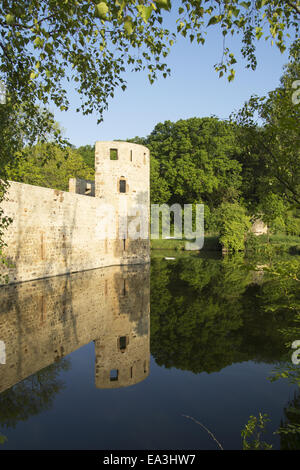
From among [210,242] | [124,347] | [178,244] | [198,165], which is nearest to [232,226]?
[210,242]

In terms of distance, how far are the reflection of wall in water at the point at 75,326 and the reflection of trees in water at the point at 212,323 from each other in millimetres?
468

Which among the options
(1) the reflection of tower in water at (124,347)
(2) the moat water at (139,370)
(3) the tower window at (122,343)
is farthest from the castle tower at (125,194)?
(3) the tower window at (122,343)

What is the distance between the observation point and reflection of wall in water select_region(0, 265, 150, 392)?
5316mm

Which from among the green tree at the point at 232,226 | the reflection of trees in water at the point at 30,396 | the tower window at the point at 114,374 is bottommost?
the tower window at the point at 114,374

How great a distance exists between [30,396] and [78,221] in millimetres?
10766

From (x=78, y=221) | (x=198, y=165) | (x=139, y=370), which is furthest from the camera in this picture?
(x=198, y=165)

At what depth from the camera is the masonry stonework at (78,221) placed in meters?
11.5

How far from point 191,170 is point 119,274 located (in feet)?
61.5

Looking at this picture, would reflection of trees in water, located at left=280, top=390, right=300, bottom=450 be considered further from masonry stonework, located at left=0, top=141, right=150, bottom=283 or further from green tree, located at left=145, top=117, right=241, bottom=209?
green tree, located at left=145, top=117, right=241, bottom=209

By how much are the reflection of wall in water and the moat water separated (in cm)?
2

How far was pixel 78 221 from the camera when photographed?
1466cm

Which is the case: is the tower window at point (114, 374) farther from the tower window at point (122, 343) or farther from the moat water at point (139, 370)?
the tower window at point (122, 343)

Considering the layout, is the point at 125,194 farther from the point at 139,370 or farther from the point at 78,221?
the point at 139,370
